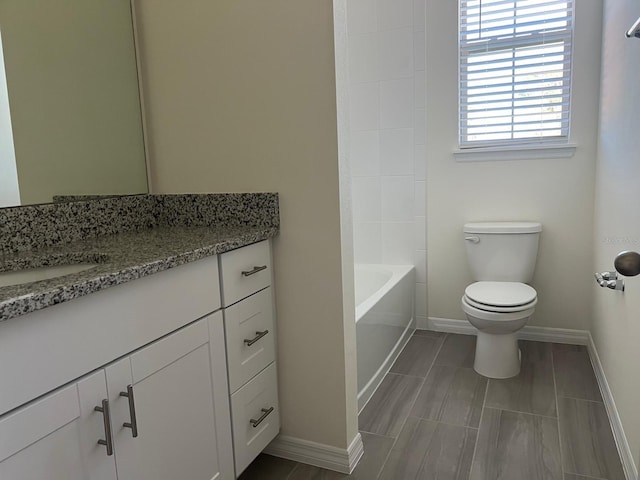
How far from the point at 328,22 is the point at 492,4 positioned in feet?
5.48

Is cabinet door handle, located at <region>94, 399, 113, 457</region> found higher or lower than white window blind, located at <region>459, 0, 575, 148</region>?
lower

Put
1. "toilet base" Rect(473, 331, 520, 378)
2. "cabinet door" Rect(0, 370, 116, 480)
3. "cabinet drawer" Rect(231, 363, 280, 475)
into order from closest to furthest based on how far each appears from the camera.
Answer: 1. "cabinet door" Rect(0, 370, 116, 480)
2. "cabinet drawer" Rect(231, 363, 280, 475)
3. "toilet base" Rect(473, 331, 520, 378)

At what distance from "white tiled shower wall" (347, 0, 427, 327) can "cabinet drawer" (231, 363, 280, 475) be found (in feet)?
5.27

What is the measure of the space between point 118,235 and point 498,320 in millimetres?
1768

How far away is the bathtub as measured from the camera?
2.24 meters

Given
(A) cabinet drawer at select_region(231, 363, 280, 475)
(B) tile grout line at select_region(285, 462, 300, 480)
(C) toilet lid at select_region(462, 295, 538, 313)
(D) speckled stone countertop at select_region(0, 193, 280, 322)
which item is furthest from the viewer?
(C) toilet lid at select_region(462, 295, 538, 313)

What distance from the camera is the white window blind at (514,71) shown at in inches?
105

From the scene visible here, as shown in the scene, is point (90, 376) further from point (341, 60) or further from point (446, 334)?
point (446, 334)

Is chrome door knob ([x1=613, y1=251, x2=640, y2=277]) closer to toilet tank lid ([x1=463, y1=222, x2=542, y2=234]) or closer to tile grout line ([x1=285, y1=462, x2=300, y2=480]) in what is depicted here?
tile grout line ([x1=285, y1=462, x2=300, y2=480])

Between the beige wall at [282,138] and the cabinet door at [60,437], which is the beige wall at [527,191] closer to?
the beige wall at [282,138]

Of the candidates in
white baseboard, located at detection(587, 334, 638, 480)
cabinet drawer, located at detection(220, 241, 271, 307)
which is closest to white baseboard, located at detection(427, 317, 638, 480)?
white baseboard, located at detection(587, 334, 638, 480)

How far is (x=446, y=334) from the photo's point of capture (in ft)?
10.2

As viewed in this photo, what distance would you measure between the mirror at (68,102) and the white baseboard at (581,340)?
2047mm

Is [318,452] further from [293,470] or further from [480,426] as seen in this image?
[480,426]
